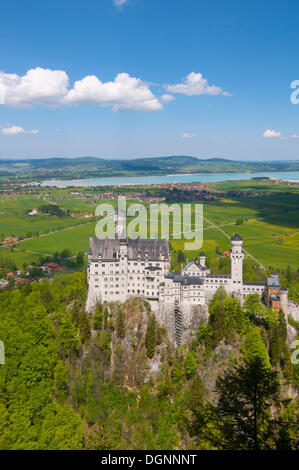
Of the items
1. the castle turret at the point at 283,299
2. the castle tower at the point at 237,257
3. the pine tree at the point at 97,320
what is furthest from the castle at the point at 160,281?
the pine tree at the point at 97,320

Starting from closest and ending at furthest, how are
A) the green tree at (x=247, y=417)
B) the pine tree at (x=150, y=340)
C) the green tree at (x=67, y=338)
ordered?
the green tree at (x=247, y=417) → the pine tree at (x=150, y=340) → the green tree at (x=67, y=338)

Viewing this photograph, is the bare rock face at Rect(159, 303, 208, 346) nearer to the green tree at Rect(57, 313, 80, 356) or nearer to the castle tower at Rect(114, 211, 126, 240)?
the green tree at Rect(57, 313, 80, 356)

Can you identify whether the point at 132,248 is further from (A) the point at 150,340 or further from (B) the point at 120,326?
(A) the point at 150,340

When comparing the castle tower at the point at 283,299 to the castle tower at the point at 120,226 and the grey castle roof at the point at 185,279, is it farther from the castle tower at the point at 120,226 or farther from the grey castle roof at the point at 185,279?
the castle tower at the point at 120,226

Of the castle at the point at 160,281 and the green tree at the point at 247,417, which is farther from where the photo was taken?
the castle at the point at 160,281

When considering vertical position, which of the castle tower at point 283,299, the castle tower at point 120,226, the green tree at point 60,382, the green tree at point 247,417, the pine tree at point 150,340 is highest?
the castle tower at point 120,226

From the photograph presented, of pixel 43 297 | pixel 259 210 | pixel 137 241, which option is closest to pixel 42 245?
pixel 43 297
